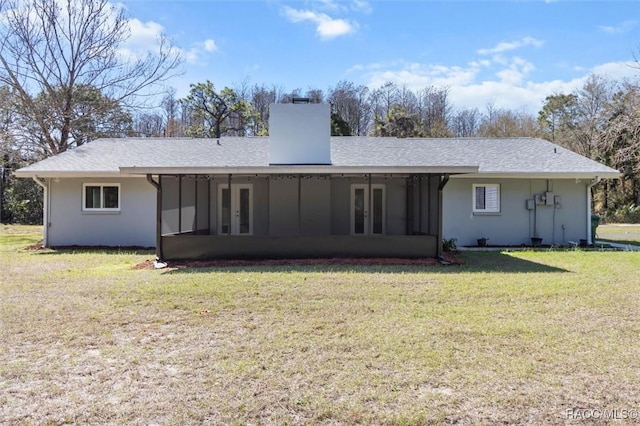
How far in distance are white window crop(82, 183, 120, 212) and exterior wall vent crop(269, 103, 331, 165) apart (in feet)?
17.6

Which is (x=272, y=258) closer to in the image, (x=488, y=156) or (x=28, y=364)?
(x=28, y=364)

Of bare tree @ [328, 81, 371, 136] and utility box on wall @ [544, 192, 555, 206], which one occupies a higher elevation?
bare tree @ [328, 81, 371, 136]

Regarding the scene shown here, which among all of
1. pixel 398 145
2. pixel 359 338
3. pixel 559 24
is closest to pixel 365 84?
pixel 398 145

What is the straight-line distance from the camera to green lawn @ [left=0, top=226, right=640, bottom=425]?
3234mm

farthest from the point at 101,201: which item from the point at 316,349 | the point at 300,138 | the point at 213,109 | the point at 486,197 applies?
the point at 213,109

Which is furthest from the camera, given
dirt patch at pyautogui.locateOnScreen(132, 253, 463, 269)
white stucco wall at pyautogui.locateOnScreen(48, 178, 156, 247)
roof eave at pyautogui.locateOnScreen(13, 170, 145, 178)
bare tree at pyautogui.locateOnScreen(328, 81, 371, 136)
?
bare tree at pyautogui.locateOnScreen(328, 81, 371, 136)

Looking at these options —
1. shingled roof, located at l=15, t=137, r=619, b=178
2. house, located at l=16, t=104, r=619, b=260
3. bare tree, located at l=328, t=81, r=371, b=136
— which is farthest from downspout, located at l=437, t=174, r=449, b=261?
bare tree, located at l=328, t=81, r=371, b=136

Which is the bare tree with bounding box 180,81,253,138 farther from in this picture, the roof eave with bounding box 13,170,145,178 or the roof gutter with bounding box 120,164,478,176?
the roof gutter with bounding box 120,164,478,176

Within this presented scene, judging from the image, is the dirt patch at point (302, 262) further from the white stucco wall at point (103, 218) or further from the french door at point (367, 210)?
the white stucco wall at point (103, 218)

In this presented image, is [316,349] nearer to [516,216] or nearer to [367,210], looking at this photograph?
[367,210]

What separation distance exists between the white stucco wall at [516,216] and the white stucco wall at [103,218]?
9.51 m

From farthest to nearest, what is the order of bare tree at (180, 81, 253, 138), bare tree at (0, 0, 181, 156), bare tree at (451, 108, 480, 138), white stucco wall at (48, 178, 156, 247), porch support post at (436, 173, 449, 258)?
bare tree at (451, 108, 480, 138) < bare tree at (180, 81, 253, 138) < bare tree at (0, 0, 181, 156) < white stucco wall at (48, 178, 156, 247) < porch support post at (436, 173, 449, 258)

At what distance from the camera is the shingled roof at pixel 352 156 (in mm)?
13023

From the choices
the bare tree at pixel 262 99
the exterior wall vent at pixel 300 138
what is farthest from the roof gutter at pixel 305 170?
the bare tree at pixel 262 99
